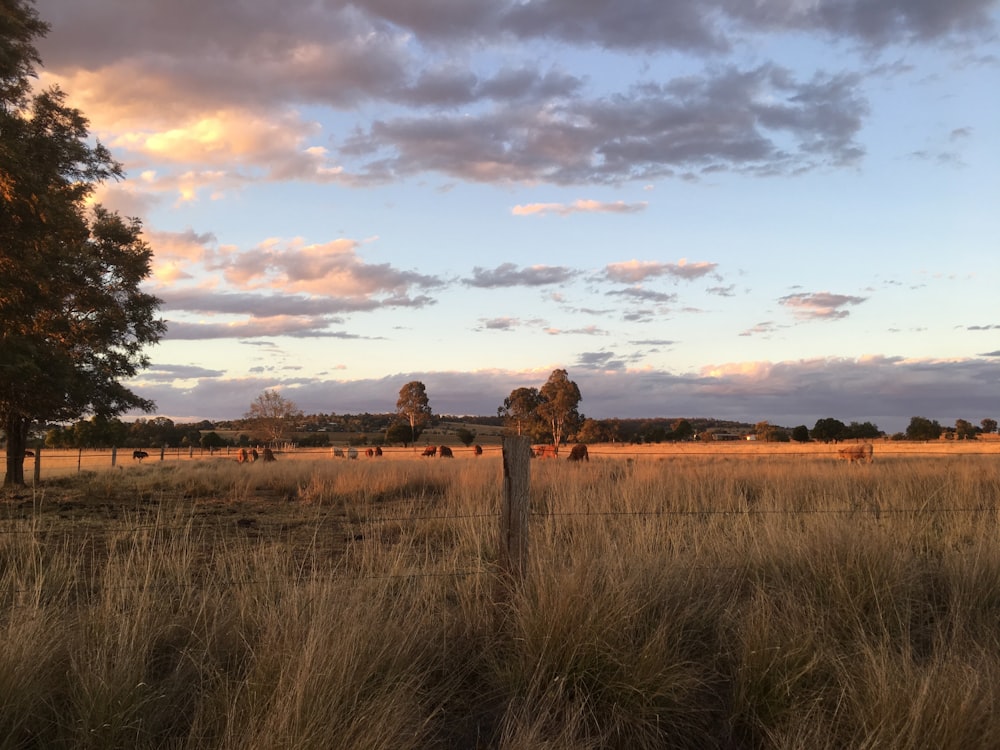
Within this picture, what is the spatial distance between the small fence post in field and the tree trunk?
20.0 meters

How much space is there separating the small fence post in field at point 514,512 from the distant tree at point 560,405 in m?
71.5

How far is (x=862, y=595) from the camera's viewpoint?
5.48 meters

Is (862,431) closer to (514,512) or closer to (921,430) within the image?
(921,430)

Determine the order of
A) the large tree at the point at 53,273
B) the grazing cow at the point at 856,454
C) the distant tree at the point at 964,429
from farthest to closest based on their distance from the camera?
the distant tree at the point at 964,429, the grazing cow at the point at 856,454, the large tree at the point at 53,273

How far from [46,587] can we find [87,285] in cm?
1710

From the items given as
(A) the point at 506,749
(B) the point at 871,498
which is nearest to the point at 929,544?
(B) the point at 871,498

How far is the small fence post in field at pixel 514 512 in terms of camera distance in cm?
527

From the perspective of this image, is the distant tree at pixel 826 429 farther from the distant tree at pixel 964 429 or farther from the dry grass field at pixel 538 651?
the dry grass field at pixel 538 651

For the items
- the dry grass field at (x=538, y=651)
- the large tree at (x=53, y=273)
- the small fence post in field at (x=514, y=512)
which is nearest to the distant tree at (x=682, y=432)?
the large tree at (x=53, y=273)

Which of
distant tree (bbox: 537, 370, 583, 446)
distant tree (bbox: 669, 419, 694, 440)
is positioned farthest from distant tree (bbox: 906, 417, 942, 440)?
distant tree (bbox: 537, 370, 583, 446)

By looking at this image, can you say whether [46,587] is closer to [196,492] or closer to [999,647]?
[999,647]

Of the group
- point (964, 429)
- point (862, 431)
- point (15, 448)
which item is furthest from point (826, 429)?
point (15, 448)

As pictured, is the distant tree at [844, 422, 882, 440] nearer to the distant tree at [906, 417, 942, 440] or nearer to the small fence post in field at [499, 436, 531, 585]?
the distant tree at [906, 417, 942, 440]

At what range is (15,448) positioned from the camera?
20891 millimetres
